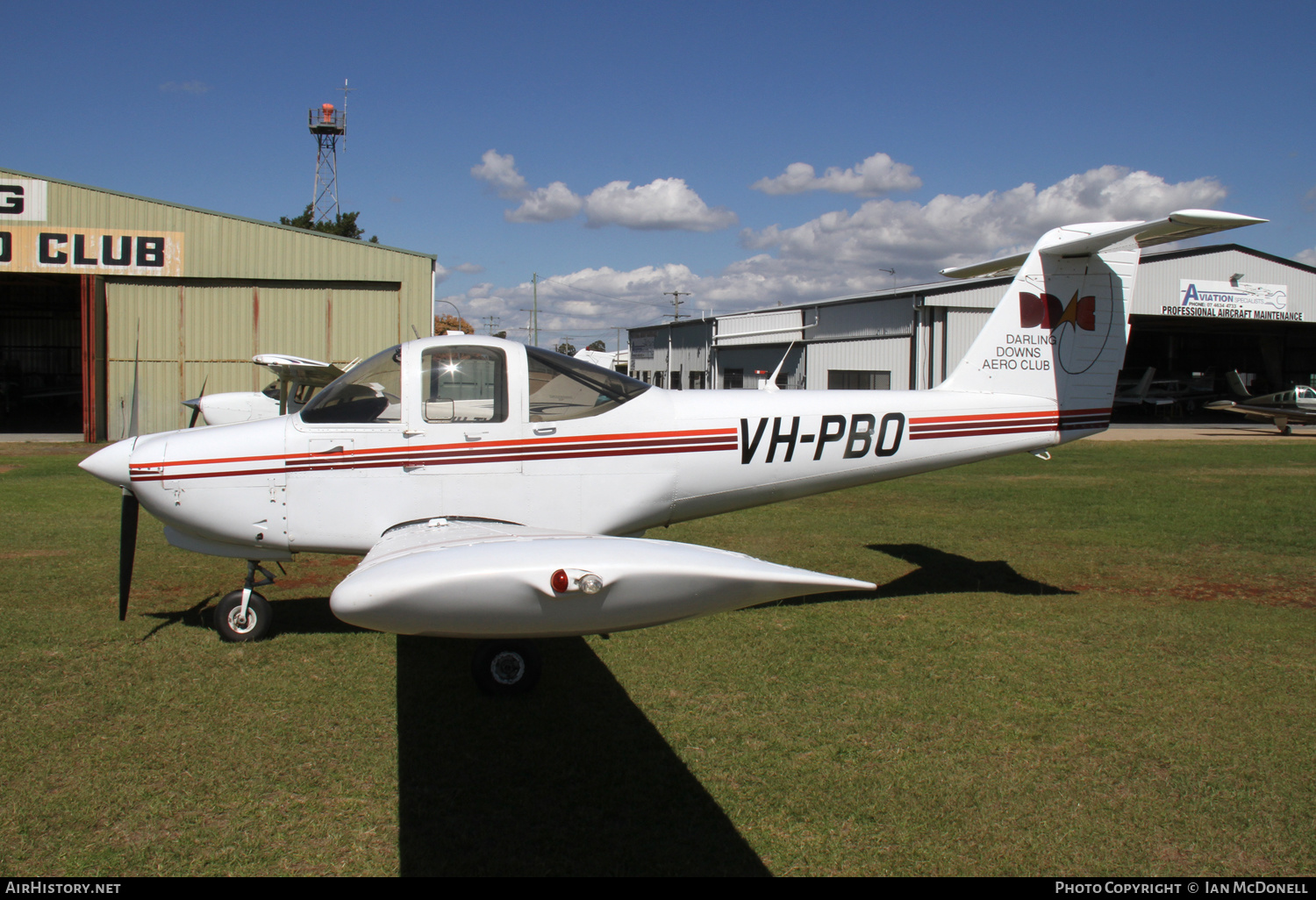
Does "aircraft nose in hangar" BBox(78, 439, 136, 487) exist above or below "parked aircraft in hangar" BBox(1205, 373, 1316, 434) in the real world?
below

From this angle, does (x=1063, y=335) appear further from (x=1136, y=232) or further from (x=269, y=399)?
(x=269, y=399)

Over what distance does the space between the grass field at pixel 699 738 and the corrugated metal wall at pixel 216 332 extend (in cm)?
1582

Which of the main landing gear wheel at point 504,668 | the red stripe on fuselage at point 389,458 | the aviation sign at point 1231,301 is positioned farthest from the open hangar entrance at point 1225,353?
the main landing gear wheel at point 504,668

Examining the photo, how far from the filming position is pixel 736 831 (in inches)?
126

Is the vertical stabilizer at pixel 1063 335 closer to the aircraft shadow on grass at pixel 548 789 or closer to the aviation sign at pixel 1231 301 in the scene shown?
the aircraft shadow on grass at pixel 548 789

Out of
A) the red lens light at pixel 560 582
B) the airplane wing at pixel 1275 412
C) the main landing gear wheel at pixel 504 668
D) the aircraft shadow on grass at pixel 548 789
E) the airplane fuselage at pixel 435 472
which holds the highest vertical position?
the airplane wing at pixel 1275 412

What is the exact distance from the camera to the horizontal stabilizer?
5.16 meters

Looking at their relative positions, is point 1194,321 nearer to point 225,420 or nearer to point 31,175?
point 225,420

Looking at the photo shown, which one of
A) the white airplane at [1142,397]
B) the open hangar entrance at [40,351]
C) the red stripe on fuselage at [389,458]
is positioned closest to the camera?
the red stripe on fuselage at [389,458]

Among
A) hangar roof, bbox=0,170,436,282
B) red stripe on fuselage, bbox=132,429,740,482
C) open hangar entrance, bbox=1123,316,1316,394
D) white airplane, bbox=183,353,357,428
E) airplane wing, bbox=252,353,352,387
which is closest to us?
red stripe on fuselage, bbox=132,429,740,482

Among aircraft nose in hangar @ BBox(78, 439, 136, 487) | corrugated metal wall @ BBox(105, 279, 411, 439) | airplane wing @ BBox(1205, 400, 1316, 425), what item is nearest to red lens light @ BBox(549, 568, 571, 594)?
aircraft nose in hangar @ BBox(78, 439, 136, 487)

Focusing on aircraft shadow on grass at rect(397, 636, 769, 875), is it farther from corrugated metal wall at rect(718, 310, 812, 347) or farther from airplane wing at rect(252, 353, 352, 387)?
corrugated metal wall at rect(718, 310, 812, 347)

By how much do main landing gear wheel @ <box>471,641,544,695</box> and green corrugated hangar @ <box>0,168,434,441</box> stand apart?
18.3 meters

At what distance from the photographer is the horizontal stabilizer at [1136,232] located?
16.9ft
